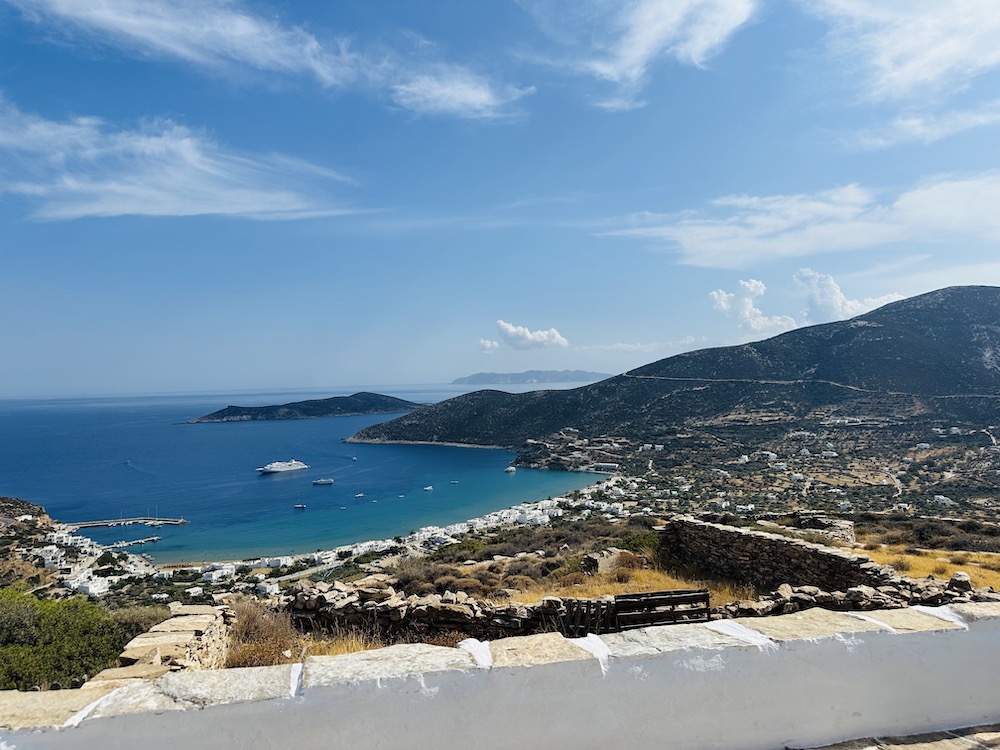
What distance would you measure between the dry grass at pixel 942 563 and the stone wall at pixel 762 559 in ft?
5.08

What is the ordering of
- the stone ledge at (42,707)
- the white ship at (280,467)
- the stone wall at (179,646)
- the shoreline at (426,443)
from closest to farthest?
1. the stone ledge at (42,707)
2. the stone wall at (179,646)
3. the white ship at (280,467)
4. the shoreline at (426,443)

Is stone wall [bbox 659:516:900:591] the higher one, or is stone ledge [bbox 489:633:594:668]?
stone ledge [bbox 489:633:594:668]

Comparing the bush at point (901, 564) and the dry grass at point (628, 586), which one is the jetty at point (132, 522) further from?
the bush at point (901, 564)

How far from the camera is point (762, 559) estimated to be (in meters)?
9.84

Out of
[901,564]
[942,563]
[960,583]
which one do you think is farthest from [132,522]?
[960,583]

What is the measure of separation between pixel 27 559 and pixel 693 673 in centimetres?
4847

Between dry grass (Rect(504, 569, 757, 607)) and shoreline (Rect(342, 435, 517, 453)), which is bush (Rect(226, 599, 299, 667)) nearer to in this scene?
dry grass (Rect(504, 569, 757, 607))

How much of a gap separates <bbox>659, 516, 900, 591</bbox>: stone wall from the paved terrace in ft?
18.3

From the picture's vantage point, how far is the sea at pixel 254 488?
164 ft

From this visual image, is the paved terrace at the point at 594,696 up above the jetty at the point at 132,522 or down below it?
above

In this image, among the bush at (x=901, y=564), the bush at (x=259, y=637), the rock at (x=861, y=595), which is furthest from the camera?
the bush at (x=901, y=564)

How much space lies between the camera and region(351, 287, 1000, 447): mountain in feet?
211

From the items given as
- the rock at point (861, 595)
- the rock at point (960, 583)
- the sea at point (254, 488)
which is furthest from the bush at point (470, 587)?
the sea at point (254, 488)

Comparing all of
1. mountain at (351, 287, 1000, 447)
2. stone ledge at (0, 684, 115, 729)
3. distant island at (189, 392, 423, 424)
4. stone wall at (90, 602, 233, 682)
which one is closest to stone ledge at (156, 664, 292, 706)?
stone ledge at (0, 684, 115, 729)
